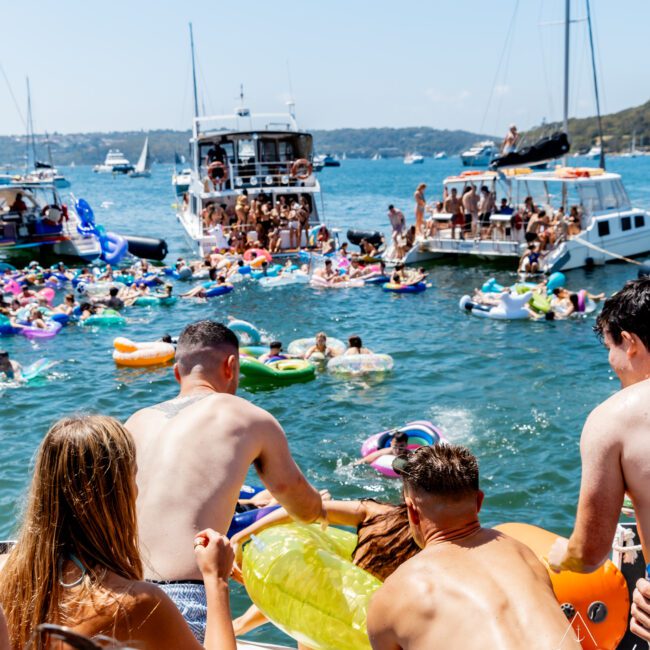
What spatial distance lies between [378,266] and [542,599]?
2171 cm

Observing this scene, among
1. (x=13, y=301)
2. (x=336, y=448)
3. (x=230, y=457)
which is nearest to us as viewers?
(x=230, y=457)

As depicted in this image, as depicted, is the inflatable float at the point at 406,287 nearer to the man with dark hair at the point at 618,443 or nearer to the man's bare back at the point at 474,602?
the man with dark hair at the point at 618,443

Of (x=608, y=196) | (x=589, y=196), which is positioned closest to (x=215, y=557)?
(x=589, y=196)

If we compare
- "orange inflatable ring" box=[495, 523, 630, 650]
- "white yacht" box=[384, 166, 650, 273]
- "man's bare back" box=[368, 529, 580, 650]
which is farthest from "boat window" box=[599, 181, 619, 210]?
"man's bare back" box=[368, 529, 580, 650]

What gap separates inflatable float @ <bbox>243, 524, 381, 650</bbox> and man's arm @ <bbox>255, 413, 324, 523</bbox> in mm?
160

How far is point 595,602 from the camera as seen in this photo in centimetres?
408

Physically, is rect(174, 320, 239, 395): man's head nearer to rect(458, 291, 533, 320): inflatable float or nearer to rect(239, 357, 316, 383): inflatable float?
rect(239, 357, 316, 383): inflatable float

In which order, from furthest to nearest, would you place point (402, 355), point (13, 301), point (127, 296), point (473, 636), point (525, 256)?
point (525, 256) → point (127, 296) → point (13, 301) → point (402, 355) → point (473, 636)

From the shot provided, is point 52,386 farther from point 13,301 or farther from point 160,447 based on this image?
point 160,447

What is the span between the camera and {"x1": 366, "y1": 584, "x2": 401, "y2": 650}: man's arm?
9.04ft

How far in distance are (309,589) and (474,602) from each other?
4.35 feet

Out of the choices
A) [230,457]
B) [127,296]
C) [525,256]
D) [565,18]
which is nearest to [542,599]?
[230,457]

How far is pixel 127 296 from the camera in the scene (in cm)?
2144

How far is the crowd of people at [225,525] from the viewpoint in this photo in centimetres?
243
